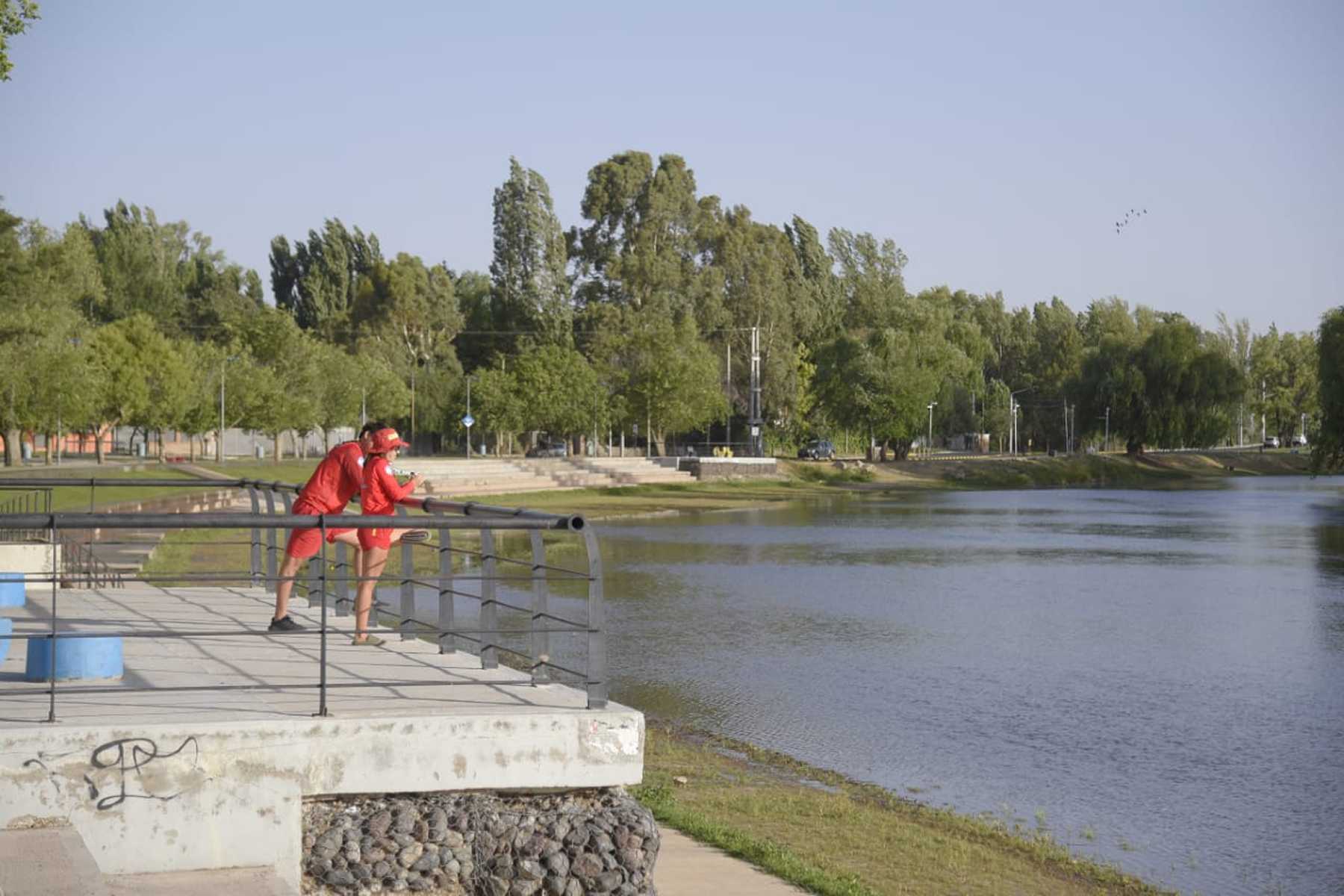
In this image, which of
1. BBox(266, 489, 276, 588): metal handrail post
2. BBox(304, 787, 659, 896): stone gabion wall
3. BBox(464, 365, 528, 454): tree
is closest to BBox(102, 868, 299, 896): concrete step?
BBox(304, 787, 659, 896): stone gabion wall

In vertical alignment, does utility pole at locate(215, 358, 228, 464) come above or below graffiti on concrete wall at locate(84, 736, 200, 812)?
above

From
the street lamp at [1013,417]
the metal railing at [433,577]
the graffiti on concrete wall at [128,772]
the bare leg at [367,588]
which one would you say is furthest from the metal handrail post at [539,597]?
the street lamp at [1013,417]

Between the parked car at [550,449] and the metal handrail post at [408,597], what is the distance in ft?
285

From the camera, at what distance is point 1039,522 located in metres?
58.3

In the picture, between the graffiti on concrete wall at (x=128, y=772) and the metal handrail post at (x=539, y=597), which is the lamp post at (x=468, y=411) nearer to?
the metal handrail post at (x=539, y=597)

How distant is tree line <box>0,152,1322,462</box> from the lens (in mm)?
88875

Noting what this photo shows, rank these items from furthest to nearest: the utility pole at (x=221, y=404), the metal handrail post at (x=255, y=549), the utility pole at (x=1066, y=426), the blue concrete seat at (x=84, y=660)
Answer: the utility pole at (x=1066, y=426) < the utility pole at (x=221, y=404) < the metal handrail post at (x=255, y=549) < the blue concrete seat at (x=84, y=660)

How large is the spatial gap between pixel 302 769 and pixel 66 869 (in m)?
1.24

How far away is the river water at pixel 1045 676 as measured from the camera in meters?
13.1

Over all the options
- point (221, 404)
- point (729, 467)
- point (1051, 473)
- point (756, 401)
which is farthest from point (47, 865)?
point (1051, 473)

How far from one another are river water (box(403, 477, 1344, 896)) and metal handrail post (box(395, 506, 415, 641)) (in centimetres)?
536

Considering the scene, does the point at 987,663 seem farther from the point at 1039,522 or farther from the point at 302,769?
the point at 1039,522

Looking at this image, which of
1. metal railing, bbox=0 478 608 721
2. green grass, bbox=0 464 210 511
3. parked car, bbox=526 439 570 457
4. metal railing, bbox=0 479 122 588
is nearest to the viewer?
metal railing, bbox=0 478 608 721

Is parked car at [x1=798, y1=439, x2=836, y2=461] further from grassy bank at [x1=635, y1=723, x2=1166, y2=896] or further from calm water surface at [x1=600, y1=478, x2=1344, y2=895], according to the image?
grassy bank at [x1=635, y1=723, x2=1166, y2=896]
